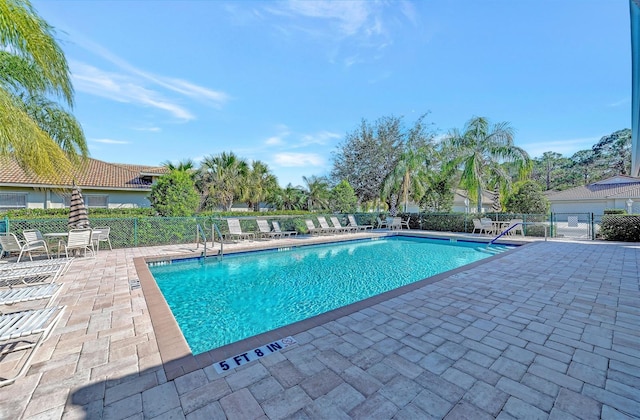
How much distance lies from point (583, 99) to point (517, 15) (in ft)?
41.3

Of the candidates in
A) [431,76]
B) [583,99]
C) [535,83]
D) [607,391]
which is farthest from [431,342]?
[583,99]

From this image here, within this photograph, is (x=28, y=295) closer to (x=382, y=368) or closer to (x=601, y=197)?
(x=382, y=368)

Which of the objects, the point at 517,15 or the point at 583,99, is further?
the point at 583,99

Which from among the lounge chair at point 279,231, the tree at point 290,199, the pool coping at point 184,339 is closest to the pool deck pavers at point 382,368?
the pool coping at point 184,339

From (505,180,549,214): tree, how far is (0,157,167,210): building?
2160 centimetres

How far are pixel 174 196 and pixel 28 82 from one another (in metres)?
7.41

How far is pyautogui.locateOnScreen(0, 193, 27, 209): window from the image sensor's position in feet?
46.1

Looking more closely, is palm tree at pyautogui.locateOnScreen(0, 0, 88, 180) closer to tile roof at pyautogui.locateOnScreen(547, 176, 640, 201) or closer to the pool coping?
the pool coping

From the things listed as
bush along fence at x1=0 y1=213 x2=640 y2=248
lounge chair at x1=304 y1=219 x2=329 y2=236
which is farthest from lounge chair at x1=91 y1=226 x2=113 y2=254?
lounge chair at x1=304 y1=219 x2=329 y2=236

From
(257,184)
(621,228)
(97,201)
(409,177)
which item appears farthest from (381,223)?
(97,201)

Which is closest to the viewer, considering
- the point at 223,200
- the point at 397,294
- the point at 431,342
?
the point at 431,342

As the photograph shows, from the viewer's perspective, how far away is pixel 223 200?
20.4 metres

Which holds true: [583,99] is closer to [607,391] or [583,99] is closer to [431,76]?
[431,76]

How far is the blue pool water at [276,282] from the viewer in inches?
187
